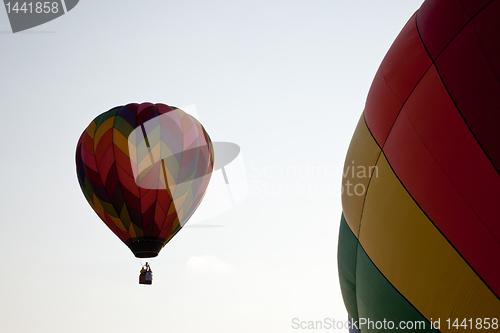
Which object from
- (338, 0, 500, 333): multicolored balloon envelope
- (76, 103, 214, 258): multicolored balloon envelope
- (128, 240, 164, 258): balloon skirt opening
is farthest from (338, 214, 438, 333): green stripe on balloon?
(128, 240, 164, 258): balloon skirt opening

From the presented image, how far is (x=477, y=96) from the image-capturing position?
153 inches

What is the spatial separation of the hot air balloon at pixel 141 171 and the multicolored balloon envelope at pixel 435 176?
9.05 metres

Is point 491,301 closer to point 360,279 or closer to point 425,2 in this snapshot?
point 360,279

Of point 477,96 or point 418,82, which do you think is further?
point 418,82

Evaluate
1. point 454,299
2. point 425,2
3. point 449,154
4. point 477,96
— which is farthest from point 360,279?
point 425,2

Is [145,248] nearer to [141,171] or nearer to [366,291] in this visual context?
[141,171]

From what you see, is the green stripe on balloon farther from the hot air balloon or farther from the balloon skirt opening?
the balloon skirt opening

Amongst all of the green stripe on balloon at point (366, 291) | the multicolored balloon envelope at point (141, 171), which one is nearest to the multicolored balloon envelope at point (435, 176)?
the green stripe on balloon at point (366, 291)

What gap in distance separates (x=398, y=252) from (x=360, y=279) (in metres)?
0.79

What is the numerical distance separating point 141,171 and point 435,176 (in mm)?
10099

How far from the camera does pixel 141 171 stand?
43.7 ft

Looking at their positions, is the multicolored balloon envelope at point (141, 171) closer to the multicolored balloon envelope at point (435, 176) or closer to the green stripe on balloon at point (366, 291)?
the green stripe on balloon at point (366, 291)

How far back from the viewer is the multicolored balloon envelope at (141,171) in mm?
13227

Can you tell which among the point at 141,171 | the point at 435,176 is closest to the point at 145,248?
the point at 141,171
